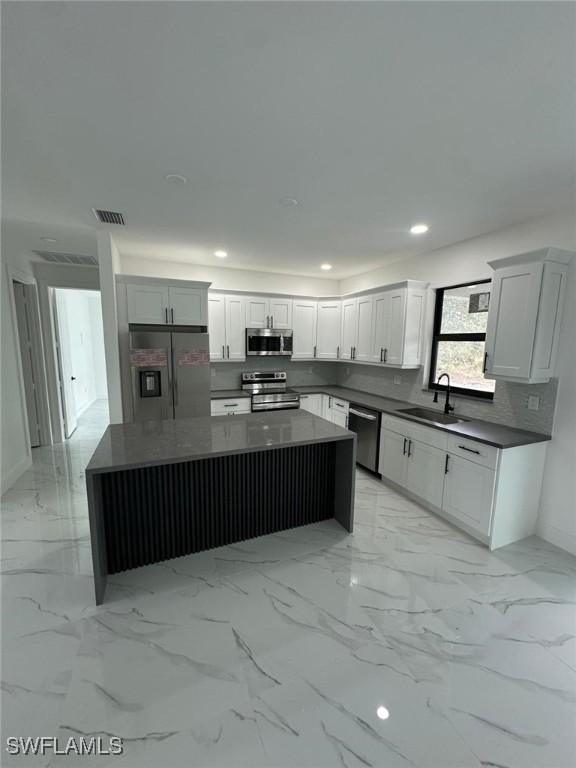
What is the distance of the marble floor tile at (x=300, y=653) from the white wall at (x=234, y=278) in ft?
10.8

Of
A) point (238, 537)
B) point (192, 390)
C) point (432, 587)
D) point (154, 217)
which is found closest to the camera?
point (432, 587)

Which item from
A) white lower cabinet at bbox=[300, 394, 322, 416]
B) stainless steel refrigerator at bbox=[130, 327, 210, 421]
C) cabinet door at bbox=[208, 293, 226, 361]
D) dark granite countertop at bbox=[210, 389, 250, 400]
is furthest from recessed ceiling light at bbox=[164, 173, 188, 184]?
white lower cabinet at bbox=[300, 394, 322, 416]

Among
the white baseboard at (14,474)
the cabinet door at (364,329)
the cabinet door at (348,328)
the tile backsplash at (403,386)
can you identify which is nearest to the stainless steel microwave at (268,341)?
the tile backsplash at (403,386)

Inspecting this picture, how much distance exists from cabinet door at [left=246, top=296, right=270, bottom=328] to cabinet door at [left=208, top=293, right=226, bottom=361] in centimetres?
37

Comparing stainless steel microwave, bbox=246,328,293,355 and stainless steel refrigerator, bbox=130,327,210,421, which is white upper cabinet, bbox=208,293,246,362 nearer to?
stainless steel microwave, bbox=246,328,293,355

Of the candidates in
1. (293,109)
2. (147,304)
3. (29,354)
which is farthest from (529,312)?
(29,354)

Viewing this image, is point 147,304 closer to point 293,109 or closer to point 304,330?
point 304,330

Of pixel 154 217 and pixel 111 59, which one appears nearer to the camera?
pixel 111 59

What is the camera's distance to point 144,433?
2.48m

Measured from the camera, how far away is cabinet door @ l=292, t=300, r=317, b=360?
5023 millimetres

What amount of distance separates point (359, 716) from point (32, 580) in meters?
2.20

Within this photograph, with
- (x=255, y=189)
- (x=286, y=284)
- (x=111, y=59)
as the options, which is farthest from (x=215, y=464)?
(x=286, y=284)

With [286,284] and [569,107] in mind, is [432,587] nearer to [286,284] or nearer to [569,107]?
[569,107]

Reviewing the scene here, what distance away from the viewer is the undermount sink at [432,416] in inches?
128
